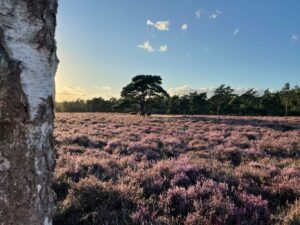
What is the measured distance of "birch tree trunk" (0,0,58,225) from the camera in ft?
5.56

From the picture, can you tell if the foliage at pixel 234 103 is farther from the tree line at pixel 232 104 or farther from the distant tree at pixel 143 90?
the distant tree at pixel 143 90

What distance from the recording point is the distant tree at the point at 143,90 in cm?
5216

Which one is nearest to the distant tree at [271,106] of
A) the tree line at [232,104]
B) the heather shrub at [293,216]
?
the tree line at [232,104]

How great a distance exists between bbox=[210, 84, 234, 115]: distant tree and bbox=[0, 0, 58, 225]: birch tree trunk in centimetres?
7801

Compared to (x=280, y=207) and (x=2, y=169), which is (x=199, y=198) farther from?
(x=2, y=169)

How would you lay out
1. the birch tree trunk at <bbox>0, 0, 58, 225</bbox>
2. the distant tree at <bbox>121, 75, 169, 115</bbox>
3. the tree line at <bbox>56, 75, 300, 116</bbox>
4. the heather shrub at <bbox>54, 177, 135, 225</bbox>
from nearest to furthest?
1. the birch tree trunk at <bbox>0, 0, 58, 225</bbox>
2. the heather shrub at <bbox>54, 177, 135, 225</bbox>
3. the distant tree at <bbox>121, 75, 169, 115</bbox>
4. the tree line at <bbox>56, 75, 300, 116</bbox>

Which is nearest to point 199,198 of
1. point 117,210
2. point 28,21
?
point 117,210

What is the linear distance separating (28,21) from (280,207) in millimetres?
4767

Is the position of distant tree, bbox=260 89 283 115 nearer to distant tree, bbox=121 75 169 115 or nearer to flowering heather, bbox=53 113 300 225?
distant tree, bbox=121 75 169 115

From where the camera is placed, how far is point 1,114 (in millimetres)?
1676

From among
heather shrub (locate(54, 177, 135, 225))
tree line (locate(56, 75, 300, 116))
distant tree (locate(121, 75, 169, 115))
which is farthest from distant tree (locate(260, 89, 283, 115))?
heather shrub (locate(54, 177, 135, 225))

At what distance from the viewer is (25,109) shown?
175 cm

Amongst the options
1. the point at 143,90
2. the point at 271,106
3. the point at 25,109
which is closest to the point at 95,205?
the point at 25,109

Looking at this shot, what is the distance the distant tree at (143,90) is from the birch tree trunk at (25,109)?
165ft
